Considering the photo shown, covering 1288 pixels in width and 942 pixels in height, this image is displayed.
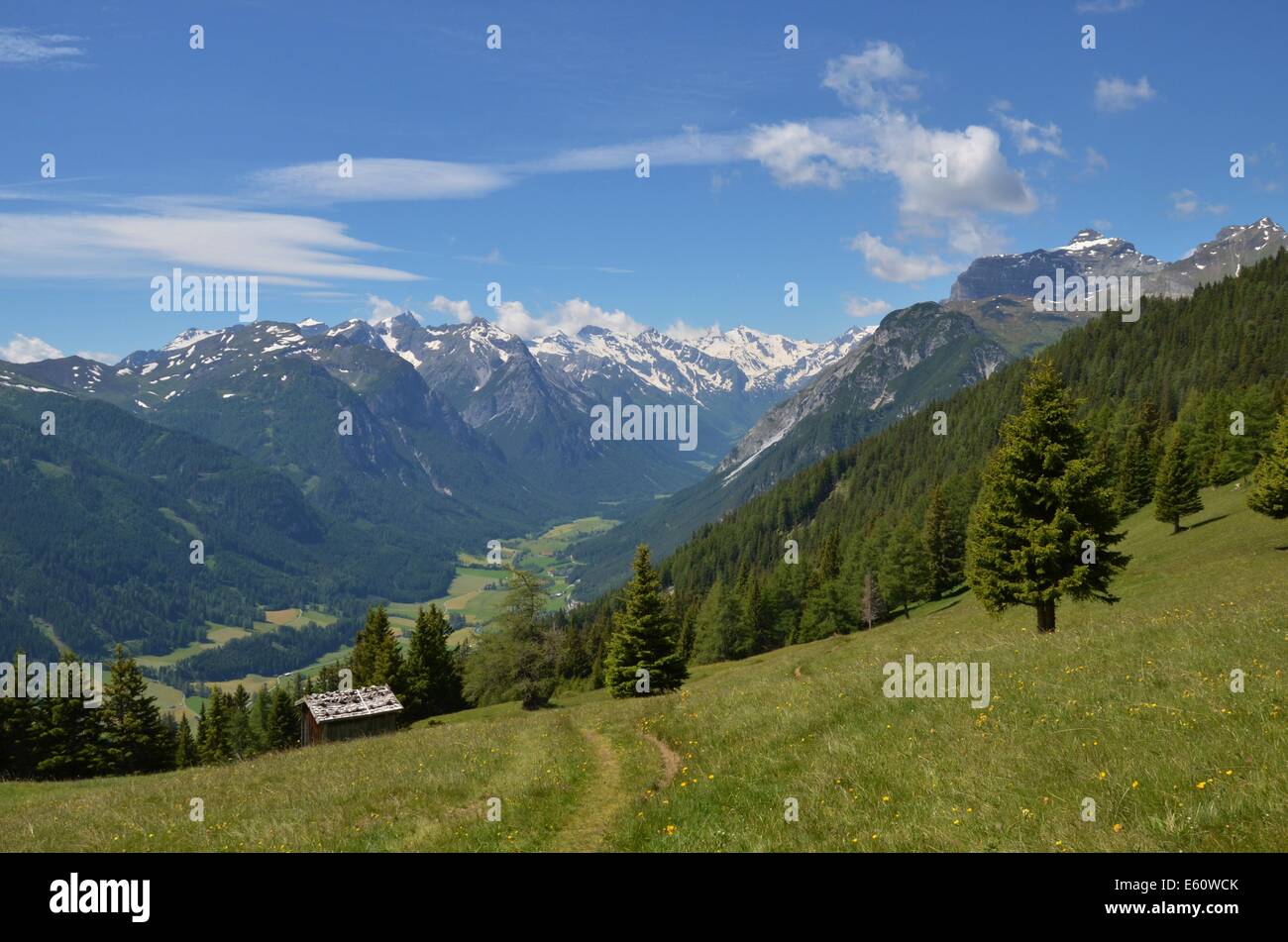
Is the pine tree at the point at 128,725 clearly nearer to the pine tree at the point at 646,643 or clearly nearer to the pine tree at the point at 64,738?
the pine tree at the point at 64,738

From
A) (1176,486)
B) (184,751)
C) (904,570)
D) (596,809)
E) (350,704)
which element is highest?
(1176,486)

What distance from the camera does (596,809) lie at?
680 inches

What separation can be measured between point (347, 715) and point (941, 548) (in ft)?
245

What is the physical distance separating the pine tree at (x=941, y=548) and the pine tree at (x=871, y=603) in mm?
8270

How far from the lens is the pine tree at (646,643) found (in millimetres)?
58531

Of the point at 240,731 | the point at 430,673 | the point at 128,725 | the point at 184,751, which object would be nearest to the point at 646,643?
the point at 430,673

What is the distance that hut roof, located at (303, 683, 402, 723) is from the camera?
180 ft

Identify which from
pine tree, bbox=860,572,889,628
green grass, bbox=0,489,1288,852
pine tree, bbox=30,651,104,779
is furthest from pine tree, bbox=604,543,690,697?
pine tree, bbox=30,651,104,779

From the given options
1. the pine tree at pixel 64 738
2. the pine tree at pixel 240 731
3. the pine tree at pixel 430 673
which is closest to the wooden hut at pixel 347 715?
the pine tree at pixel 430 673

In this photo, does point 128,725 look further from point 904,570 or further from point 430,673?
point 904,570

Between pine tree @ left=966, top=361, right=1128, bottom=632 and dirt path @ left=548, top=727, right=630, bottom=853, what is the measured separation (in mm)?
21181

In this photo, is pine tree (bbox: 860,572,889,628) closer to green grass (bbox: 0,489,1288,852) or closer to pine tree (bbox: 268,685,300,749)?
green grass (bbox: 0,489,1288,852)

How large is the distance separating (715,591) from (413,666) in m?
48.7
